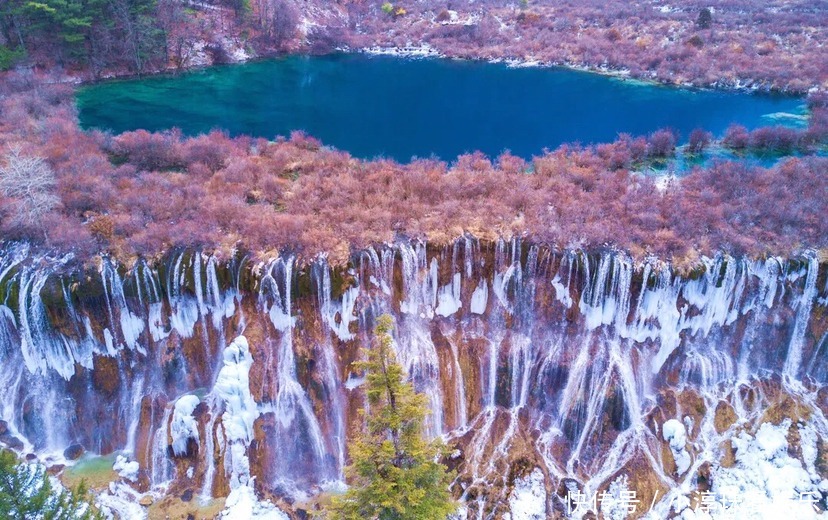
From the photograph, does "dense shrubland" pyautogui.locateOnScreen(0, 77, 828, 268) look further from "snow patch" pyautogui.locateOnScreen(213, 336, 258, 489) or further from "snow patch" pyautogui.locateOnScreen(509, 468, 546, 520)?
"snow patch" pyautogui.locateOnScreen(509, 468, 546, 520)

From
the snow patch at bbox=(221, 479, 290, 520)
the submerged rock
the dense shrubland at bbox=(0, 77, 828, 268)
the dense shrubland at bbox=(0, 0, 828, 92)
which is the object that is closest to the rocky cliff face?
the snow patch at bbox=(221, 479, 290, 520)

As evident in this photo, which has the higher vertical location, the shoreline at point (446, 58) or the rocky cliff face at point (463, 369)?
the shoreline at point (446, 58)

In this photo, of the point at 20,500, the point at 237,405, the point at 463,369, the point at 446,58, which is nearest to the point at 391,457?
the point at 20,500

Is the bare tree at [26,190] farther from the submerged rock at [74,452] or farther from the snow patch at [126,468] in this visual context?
the snow patch at [126,468]

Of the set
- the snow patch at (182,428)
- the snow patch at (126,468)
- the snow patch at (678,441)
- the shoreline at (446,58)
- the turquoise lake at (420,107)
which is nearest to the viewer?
the snow patch at (126,468)

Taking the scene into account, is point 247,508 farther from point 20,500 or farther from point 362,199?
point 362,199

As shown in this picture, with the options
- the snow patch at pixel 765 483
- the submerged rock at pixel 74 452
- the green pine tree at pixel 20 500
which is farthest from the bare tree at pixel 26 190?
the snow patch at pixel 765 483
